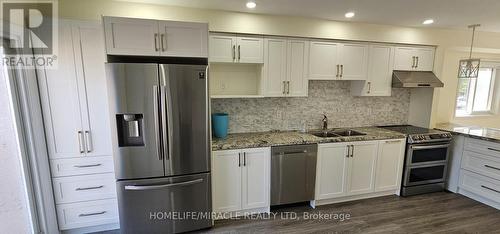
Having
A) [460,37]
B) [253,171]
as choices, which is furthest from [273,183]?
[460,37]

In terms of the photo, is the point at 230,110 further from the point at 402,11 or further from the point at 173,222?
the point at 402,11

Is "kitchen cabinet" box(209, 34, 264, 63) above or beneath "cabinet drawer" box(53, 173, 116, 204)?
above

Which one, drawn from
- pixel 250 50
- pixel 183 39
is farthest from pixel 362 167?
pixel 183 39

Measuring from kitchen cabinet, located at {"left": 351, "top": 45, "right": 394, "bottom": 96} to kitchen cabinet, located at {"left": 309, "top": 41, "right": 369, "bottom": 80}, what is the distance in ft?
0.32

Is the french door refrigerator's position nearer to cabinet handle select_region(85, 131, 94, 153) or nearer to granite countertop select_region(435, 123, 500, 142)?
cabinet handle select_region(85, 131, 94, 153)

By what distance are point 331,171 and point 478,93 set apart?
362 cm

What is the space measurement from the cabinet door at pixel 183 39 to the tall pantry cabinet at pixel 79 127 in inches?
23.3

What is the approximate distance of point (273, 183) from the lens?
287 cm

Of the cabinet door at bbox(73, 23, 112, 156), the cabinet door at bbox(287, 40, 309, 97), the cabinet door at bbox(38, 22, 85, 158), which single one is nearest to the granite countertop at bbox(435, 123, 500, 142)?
the cabinet door at bbox(287, 40, 309, 97)

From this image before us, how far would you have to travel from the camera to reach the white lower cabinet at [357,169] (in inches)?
120

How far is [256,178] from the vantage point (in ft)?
9.23

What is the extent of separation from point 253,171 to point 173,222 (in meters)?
0.99

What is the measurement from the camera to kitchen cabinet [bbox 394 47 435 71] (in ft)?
11.5

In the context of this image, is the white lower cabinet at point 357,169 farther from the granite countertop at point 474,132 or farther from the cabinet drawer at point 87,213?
the cabinet drawer at point 87,213
